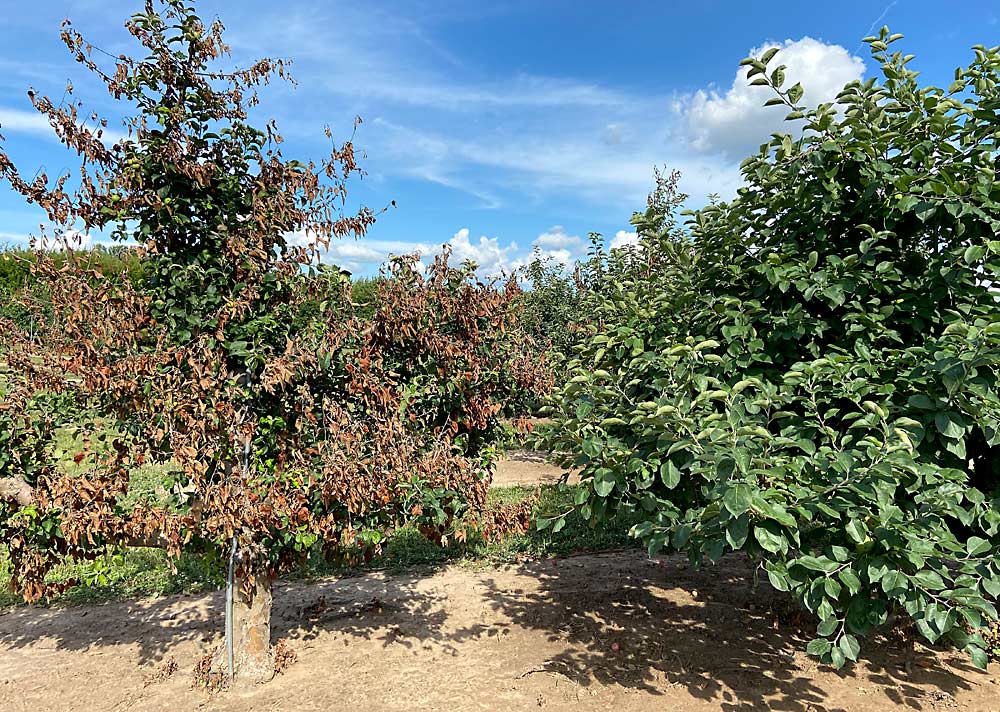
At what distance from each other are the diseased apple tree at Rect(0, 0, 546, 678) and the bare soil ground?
2.91 feet

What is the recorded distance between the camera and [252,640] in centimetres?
420

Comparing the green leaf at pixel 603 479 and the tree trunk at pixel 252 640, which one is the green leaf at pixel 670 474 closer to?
the green leaf at pixel 603 479

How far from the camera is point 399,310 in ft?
12.3

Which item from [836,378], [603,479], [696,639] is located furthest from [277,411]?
[696,639]

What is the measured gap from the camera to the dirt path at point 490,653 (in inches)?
155

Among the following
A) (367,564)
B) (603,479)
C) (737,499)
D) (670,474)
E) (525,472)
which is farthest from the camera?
(525,472)

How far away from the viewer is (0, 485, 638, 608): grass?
6.05 m

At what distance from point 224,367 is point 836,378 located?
9.60 ft

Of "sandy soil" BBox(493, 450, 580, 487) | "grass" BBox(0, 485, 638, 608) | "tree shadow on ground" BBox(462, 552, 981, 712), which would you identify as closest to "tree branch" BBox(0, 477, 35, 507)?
"grass" BBox(0, 485, 638, 608)

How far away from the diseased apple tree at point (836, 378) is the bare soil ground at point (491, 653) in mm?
953

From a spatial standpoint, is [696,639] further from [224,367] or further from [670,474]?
[224,367]

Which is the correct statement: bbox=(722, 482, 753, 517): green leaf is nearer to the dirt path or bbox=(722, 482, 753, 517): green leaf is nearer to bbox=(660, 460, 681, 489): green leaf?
bbox=(660, 460, 681, 489): green leaf

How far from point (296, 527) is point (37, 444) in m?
1.50

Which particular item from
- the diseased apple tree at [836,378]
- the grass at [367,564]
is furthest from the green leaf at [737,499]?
the grass at [367,564]
